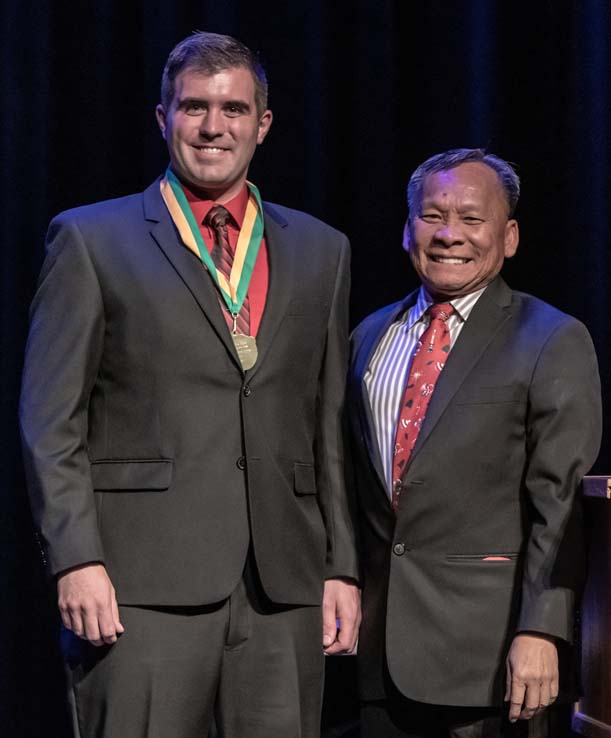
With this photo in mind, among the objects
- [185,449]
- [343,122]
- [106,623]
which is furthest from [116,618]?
[343,122]

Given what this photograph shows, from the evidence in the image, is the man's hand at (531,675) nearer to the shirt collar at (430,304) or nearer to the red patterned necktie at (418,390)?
the red patterned necktie at (418,390)

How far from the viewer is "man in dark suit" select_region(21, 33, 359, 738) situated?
2.23m

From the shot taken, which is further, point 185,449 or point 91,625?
point 185,449

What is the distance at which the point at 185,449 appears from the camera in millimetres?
2301

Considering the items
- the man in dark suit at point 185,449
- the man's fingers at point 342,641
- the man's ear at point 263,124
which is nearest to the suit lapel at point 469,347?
the man in dark suit at point 185,449

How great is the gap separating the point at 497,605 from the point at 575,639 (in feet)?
0.56

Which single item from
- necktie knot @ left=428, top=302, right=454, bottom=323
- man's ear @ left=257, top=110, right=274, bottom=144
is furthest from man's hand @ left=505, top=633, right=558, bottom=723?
man's ear @ left=257, top=110, right=274, bottom=144

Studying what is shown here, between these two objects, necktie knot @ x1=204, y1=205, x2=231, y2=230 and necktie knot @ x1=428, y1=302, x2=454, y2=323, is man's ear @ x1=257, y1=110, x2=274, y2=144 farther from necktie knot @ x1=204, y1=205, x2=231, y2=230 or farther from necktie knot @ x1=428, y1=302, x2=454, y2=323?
necktie knot @ x1=428, y1=302, x2=454, y2=323

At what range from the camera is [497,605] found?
245cm

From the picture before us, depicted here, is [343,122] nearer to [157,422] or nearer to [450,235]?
[450,235]

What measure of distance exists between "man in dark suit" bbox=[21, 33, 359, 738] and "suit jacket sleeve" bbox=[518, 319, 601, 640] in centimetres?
41

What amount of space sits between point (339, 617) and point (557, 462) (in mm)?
533

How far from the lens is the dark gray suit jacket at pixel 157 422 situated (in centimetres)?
226

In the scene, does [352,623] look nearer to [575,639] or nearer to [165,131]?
[575,639]
